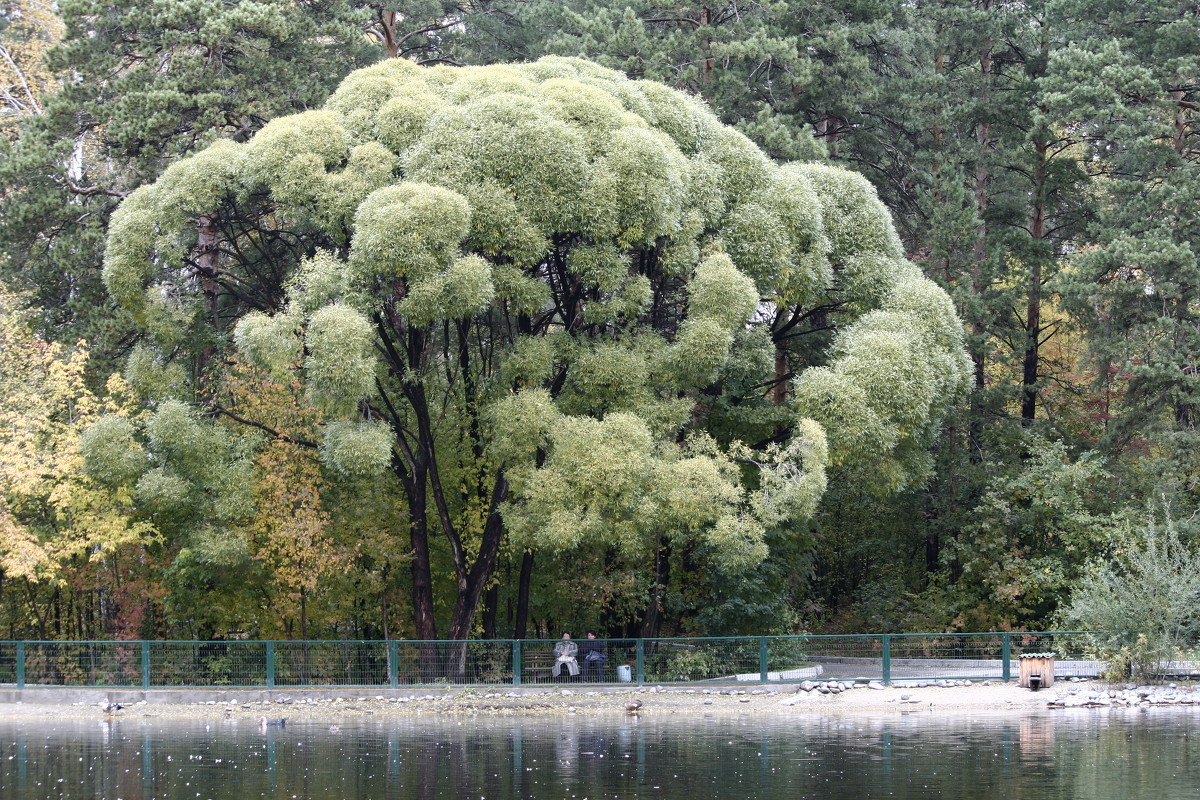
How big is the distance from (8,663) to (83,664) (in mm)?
1583

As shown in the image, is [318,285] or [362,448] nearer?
[362,448]

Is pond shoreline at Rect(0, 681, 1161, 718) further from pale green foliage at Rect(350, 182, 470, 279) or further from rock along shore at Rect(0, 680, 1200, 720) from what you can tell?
pale green foliage at Rect(350, 182, 470, 279)

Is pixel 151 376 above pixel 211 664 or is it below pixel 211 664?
above

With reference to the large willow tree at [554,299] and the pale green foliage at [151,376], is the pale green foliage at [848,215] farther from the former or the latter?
the pale green foliage at [151,376]

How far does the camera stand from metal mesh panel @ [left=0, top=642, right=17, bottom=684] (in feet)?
94.4

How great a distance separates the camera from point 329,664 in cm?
2858

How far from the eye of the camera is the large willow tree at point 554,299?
27125mm

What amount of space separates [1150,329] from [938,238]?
6698mm

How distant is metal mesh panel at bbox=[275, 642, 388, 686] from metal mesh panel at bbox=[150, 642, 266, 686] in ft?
1.50

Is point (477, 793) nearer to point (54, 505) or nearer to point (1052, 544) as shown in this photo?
point (54, 505)

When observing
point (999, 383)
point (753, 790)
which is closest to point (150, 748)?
point (753, 790)

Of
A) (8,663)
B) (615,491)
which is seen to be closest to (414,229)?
(615,491)

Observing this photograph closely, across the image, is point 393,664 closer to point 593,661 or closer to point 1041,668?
point 593,661

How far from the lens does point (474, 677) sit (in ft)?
94.7
